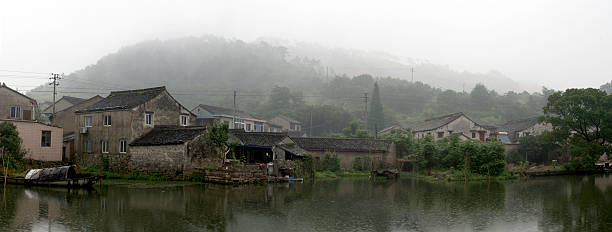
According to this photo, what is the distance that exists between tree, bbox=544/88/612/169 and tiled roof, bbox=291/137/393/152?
1724 cm

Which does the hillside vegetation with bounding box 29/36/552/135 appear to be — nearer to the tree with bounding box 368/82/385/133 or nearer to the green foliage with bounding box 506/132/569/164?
the tree with bounding box 368/82/385/133

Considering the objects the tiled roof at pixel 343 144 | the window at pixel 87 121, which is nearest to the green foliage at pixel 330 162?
the tiled roof at pixel 343 144

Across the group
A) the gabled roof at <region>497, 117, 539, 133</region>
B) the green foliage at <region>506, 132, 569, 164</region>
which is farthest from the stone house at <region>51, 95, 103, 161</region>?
the gabled roof at <region>497, 117, 539, 133</region>

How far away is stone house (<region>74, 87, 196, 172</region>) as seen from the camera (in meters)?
36.2

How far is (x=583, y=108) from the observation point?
1775 inches

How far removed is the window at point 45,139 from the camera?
1426 inches

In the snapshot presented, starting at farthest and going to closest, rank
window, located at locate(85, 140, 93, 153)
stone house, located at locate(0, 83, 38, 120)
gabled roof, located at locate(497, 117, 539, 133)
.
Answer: gabled roof, located at locate(497, 117, 539, 133) → stone house, located at locate(0, 83, 38, 120) → window, located at locate(85, 140, 93, 153)

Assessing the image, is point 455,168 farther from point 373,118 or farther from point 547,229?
point 373,118

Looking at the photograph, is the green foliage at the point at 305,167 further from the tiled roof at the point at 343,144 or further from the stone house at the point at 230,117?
the stone house at the point at 230,117

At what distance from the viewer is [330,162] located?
153ft

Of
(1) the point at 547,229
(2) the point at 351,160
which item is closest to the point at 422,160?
(2) the point at 351,160

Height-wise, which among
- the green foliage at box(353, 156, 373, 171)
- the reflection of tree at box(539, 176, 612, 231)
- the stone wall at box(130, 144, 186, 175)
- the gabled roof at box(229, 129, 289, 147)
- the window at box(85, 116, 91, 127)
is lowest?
the reflection of tree at box(539, 176, 612, 231)

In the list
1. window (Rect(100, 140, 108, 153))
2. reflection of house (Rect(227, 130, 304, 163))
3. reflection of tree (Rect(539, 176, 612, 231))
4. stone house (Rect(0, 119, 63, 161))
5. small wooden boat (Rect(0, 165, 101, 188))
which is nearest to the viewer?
reflection of tree (Rect(539, 176, 612, 231))

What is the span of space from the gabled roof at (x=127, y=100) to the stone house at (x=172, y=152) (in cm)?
306
